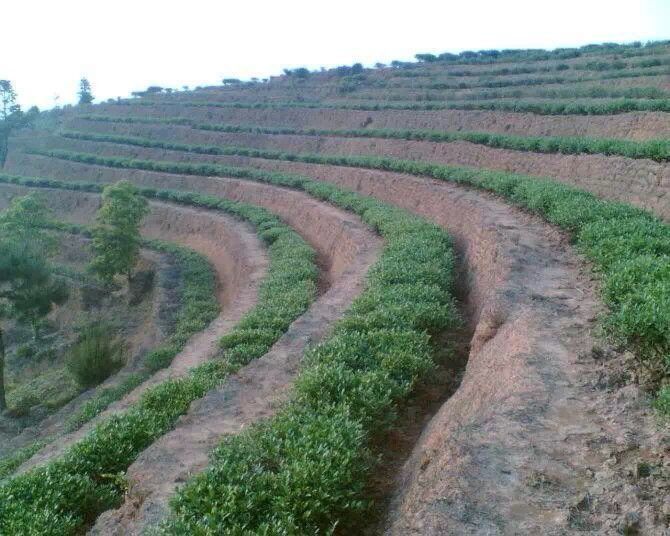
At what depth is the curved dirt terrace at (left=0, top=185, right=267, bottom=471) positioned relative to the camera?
42.4ft

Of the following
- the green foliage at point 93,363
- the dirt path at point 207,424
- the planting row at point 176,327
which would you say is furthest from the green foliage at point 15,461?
the green foliage at point 93,363

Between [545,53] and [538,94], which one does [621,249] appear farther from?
[545,53]

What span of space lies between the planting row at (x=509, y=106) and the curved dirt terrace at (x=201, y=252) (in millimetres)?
14374

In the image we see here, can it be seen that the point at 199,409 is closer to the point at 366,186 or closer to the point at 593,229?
the point at 593,229

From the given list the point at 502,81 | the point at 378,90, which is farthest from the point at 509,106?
the point at 378,90

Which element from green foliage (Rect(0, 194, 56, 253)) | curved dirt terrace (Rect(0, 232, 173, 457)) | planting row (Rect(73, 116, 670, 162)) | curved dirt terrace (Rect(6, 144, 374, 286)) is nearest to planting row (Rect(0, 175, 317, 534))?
curved dirt terrace (Rect(6, 144, 374, 286))

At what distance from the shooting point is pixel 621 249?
9414 millimetres

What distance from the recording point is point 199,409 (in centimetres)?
845

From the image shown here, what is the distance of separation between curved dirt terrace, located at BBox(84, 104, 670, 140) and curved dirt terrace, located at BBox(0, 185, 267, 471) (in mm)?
13302

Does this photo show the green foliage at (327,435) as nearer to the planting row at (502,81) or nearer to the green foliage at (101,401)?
the green foliage at (101,401)

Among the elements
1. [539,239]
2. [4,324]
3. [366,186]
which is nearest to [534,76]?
[366,186]

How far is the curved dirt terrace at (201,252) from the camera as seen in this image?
1293 centimetres

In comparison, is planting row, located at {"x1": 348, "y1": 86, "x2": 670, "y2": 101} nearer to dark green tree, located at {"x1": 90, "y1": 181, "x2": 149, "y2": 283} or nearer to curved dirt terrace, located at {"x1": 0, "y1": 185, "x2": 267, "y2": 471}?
curved dirt terrace, located at {"x1": 0, "y1": 185, "x2": 267, "y2": 471}

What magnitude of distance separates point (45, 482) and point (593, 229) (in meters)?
9.48
